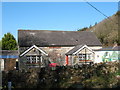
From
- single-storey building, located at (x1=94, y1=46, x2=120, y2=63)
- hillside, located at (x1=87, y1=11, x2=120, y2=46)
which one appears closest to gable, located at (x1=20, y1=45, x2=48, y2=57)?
single-storey building, located at (x1=94, y1=46, x2=120, y2=63)

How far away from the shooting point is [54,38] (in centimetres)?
3073

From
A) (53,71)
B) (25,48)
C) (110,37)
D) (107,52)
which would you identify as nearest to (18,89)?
(53,71)

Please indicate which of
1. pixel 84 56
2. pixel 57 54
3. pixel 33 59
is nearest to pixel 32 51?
pixel 33 59

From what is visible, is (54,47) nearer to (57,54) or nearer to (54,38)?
(57,54)

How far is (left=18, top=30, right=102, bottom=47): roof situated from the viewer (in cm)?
2871

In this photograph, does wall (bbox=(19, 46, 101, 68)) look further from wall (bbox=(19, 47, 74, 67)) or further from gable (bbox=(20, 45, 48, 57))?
gable (bbox=(20, 45, 48, 57))

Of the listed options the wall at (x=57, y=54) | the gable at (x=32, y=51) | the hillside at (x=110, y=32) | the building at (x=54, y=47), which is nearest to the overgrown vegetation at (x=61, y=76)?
the gable at (x=32, y=51)

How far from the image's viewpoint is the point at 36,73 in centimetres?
1159

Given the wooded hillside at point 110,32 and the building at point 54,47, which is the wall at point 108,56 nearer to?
the building at point 54,47

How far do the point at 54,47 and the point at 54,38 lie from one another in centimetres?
229

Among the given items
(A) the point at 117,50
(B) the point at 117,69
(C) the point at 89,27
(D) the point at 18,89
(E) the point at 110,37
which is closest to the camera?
(D) the point at 18,89

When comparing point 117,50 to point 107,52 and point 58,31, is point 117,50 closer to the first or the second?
point 107,52

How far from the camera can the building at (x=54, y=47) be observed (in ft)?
84.3

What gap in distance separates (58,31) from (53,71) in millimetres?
21811
